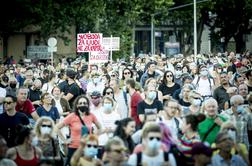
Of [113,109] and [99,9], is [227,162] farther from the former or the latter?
[99,9]

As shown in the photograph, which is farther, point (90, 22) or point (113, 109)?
point (90, 22)

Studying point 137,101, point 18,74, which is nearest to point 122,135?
point 137,101

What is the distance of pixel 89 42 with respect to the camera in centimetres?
3109

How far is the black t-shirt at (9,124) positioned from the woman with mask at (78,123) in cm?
86

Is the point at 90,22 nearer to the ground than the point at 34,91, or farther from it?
farther from it

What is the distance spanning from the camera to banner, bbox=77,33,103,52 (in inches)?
1216

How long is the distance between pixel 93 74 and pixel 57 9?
105ft

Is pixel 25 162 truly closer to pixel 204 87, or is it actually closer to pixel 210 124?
pixel 210 124

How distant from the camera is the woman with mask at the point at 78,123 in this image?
562 inches

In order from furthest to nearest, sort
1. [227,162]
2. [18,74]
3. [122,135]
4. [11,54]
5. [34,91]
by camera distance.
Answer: [11,54] < [18,74] < [34,91] < [122,135] < [227,162]

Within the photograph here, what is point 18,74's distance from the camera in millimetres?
31750

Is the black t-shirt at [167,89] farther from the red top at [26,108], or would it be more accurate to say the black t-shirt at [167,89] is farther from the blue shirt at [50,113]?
the red top at [26,108]

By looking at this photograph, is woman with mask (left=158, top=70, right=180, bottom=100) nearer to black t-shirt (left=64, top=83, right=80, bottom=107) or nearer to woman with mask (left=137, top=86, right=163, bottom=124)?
black t-shirt (left=64, top=83, right=80, bottom=107)

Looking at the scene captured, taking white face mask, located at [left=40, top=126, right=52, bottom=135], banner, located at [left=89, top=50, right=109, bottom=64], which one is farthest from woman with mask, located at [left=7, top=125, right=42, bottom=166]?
banner, located at [left=89, top=50, right=109, bottom=64]
